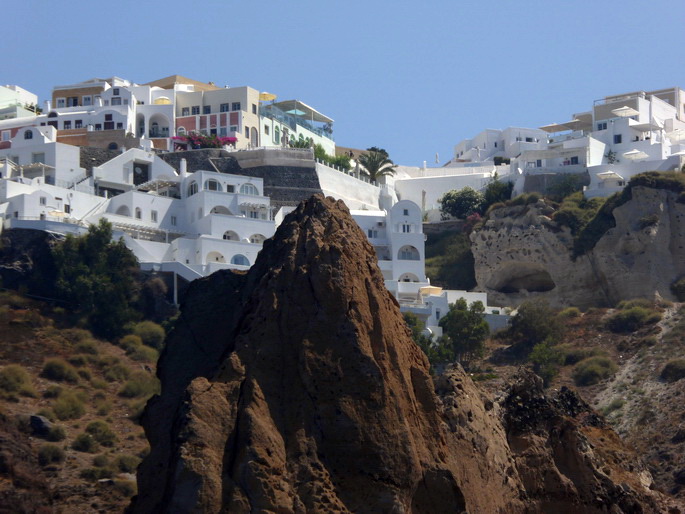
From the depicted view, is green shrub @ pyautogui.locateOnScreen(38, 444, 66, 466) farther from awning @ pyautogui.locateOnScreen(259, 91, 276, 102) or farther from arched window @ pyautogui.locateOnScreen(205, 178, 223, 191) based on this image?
awning @ pyautogui.locateOnScreen(259, 91, 276, 102)

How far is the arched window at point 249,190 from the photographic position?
7878 cm

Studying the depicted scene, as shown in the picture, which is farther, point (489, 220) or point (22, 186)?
point (489, 220)

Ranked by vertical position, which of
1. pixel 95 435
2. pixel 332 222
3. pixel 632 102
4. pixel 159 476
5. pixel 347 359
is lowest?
pixel 95 435

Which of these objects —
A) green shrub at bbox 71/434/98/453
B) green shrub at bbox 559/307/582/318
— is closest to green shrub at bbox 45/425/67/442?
green shrub at bbox 71/434/98/453

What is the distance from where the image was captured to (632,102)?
316 feet

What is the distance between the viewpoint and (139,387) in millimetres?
53281

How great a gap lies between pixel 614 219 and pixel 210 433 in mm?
61497

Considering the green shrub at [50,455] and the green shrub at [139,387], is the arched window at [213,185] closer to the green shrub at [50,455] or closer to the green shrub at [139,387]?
the green shrub at [139,387]

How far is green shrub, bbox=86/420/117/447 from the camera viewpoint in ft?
147

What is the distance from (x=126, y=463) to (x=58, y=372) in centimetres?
1347

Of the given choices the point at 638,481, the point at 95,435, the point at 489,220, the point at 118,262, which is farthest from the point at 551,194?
the point at 638,481

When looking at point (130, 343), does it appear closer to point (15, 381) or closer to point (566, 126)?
point (15, 381)

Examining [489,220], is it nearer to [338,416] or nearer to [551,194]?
[551,194]

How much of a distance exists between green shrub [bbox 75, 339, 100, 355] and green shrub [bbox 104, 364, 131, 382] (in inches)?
92.6
